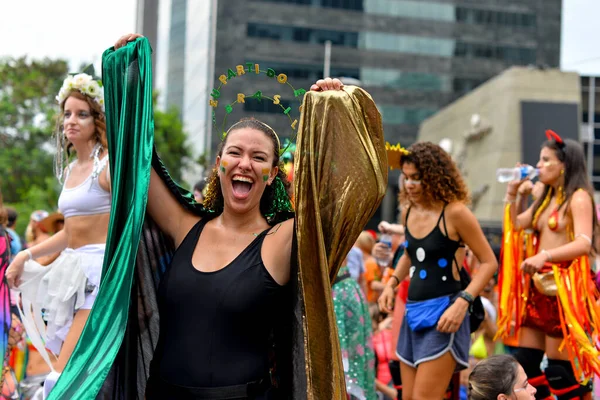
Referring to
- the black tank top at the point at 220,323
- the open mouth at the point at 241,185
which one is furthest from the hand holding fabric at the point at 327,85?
the black tank top at the point at 220,323

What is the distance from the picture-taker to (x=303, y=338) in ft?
8.18

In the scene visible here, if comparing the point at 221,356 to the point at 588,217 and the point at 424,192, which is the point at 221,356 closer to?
the point at 424,192

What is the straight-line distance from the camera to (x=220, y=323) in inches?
102

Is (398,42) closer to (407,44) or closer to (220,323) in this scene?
(407,44)

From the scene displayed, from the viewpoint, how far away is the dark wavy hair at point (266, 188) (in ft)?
9.37

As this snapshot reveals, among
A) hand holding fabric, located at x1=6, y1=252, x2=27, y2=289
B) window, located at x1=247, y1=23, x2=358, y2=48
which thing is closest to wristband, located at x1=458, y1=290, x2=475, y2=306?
hand holding fabric, located at x1=6, y1=252, x2=27, y2=289

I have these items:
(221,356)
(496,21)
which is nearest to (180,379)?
(221,356)

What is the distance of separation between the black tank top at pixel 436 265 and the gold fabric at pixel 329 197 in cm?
243

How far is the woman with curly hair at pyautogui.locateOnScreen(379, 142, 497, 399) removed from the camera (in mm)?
4797

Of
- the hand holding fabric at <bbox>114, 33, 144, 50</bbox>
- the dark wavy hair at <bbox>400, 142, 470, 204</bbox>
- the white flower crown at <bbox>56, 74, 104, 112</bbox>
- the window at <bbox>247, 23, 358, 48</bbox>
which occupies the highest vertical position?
the window at <bbox>247, 23, 358, 48</bbox>

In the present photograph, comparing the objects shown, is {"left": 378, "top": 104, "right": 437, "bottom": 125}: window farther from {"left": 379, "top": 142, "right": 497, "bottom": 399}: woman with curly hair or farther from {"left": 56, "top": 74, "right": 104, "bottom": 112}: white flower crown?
{"left": 56, "top": 74, "right": 104, "bottom": 112}: white flower crown

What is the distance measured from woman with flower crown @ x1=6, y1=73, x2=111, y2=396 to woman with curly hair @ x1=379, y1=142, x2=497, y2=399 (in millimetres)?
2073

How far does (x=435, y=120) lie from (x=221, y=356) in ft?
138

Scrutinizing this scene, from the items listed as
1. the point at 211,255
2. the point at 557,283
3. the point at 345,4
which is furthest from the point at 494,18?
the point at 211,255
